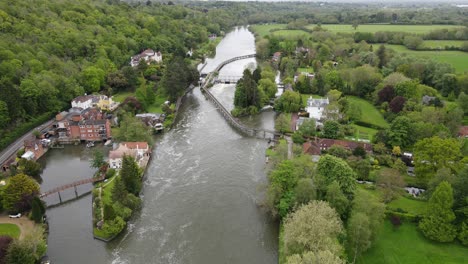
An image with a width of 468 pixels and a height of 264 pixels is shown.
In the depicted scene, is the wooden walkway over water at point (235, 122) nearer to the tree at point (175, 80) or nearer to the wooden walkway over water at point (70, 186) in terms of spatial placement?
the tree at point (175, 80)

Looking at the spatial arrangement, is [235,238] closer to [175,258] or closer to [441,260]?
[175,258]

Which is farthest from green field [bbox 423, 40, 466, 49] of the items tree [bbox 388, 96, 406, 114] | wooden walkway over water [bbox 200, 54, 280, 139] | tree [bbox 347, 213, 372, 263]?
tree [bbox 347, 213, 372, 263]

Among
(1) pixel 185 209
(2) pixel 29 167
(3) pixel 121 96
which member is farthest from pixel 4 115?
(1) pixel 185 209

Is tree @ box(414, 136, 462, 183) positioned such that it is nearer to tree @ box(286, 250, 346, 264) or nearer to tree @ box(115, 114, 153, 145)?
tree @ box(286, 250, 346, 264)

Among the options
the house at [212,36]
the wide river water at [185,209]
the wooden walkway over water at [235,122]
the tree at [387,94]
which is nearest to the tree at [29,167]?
the wide river water at [185,209]

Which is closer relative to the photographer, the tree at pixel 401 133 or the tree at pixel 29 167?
the tree at pixel 29 167

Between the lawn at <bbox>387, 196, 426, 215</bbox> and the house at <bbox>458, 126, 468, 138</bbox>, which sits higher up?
the house at <bbox>458, 126, 468, 138</bbox>
